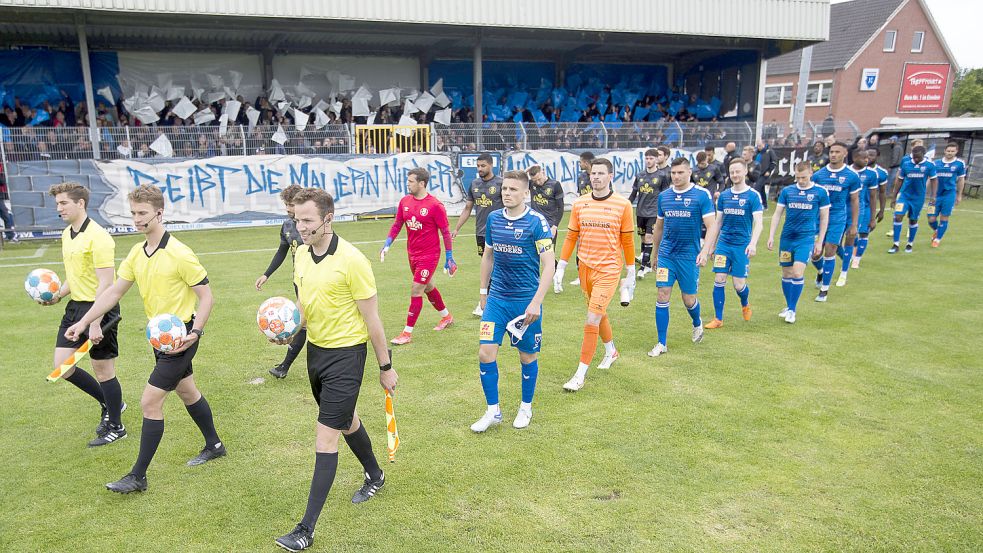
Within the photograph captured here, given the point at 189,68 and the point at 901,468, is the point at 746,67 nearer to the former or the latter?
the point at 189,68

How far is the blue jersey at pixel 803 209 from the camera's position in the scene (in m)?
8.55

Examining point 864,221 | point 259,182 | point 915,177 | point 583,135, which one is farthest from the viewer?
point 583,135

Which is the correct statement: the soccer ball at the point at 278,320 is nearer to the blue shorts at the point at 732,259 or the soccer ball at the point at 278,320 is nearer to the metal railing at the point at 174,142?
the blue shorts at the point at 732,259

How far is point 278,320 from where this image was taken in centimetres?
414

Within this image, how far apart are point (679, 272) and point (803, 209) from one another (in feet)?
8.01

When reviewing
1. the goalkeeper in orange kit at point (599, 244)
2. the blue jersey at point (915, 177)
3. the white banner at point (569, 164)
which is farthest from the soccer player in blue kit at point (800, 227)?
the white banner at point (569, 164)

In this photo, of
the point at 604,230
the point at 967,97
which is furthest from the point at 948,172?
the point at 967,97

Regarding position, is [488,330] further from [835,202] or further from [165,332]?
[835,202]

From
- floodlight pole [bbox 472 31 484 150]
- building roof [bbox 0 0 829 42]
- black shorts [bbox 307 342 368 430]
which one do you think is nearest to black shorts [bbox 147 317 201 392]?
black shorts [bbox 307 342 368 430]

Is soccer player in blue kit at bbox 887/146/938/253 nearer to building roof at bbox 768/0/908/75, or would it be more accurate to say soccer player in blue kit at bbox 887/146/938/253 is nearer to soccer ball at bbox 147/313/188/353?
soccer ball at bbox 147/313/188/353

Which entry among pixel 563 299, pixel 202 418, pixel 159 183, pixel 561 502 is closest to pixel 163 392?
pixel 202 418

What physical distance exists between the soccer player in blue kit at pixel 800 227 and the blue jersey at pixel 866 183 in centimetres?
392

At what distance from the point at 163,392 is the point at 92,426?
1859 millimetres

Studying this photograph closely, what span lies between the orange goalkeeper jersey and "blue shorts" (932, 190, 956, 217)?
1115 cm
